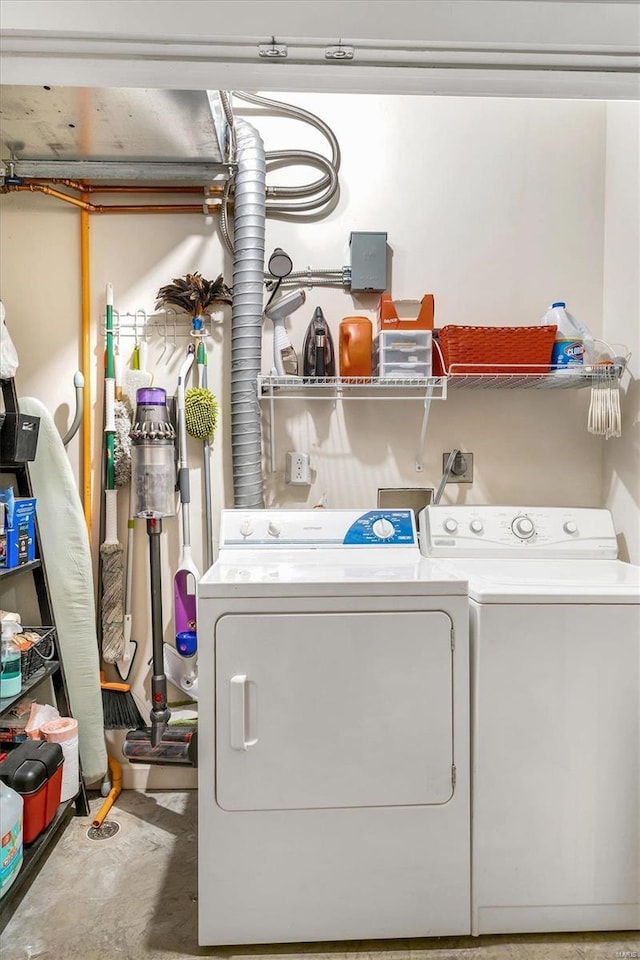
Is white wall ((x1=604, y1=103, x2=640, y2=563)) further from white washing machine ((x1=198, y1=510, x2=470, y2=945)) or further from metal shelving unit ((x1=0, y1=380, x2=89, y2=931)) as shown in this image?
metal shelving unit ((x1=0, y1=380, x2=89, y2=931))

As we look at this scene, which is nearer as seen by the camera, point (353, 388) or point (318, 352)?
point (318, 352)

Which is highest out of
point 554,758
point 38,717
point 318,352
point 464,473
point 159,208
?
point 159,208

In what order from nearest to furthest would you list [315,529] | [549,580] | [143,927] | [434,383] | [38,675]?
1. [143,927]
2. [549,580]
3. [38,675]
4. [315,529]
5. [434,383]

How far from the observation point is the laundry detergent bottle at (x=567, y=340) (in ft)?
6.97

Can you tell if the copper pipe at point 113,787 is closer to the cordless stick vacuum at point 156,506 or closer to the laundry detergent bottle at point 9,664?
the cordless stick vacuum at point 156,506

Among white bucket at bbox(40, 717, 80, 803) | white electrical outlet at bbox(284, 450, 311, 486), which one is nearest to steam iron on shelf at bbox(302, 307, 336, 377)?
white electrical outlet at bbox(284, 450, 311, 486)

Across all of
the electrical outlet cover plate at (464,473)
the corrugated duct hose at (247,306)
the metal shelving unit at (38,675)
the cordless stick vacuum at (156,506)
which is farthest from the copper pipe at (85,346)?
the electrical outlet cover plate at (464,473)

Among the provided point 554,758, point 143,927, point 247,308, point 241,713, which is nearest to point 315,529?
point 241,713

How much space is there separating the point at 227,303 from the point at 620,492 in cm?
170

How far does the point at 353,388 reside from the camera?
7.66ft

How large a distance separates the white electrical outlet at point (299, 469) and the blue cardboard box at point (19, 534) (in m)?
0.94

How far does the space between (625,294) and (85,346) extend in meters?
2.08

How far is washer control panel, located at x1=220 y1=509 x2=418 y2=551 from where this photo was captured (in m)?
2.06

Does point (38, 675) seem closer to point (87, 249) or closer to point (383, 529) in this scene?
point (383, 529)
